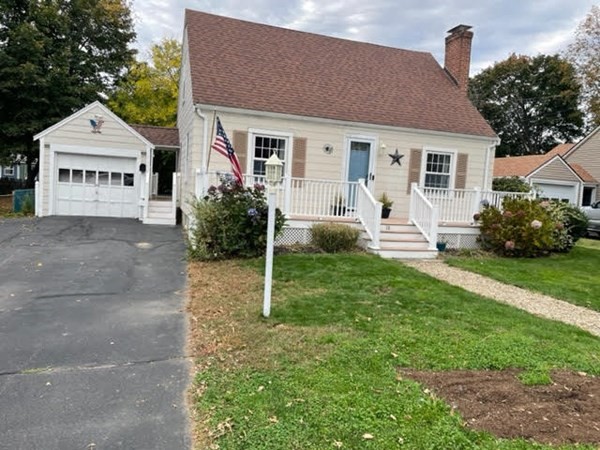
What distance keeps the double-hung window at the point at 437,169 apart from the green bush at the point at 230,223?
6.65 m

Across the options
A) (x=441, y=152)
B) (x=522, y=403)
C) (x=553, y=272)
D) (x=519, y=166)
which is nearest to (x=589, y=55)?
(x=519, y=166)

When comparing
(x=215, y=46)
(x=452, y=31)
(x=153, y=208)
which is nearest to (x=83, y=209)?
(x=153, y=208)

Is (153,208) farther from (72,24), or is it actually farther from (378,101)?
(72,24)

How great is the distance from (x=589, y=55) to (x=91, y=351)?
113 feet

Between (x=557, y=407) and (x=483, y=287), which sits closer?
(x=557, y=407)

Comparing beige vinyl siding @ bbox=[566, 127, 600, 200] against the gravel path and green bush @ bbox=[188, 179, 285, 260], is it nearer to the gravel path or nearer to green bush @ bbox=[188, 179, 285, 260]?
the gravel path

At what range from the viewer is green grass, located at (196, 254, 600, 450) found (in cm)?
299

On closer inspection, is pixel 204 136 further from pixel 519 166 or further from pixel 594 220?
pixel 519 166

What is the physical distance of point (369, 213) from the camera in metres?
10.5

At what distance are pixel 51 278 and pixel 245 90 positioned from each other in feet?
24.1

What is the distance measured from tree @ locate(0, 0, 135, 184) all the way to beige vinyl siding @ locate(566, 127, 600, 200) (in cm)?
3022

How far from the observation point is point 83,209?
15508mm

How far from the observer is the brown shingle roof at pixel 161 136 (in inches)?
675

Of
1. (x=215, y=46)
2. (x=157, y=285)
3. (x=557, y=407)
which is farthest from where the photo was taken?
(x=215, y=46)
